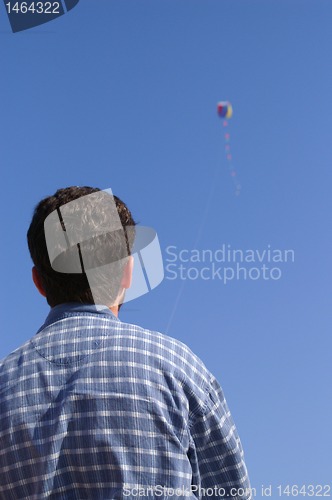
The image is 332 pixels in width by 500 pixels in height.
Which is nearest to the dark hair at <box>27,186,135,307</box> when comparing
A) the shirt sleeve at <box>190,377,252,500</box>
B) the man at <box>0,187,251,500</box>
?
the man at <box>0,187,251,500</box>

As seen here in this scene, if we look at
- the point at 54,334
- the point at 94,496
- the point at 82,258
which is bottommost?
the point at 94,496

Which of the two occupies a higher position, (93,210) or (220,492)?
(93,210)

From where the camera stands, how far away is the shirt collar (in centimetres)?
231

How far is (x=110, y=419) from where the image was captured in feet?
6.87

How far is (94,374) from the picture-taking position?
2148 millimetres

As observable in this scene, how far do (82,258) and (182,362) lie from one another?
1.58 feet

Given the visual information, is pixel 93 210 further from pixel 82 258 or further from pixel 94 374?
pixel 94 374

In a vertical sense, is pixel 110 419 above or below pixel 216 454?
above

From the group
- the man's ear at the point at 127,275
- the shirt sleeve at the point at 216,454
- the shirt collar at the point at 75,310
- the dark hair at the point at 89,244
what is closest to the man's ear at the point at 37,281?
the dark hair at the point at 89,244

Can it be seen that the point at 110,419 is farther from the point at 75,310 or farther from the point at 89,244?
the point at 89,244

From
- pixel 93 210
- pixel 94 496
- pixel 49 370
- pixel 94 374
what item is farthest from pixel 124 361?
pixel 93 210

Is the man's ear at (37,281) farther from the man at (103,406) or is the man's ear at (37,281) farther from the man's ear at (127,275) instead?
the man's ear at (127,275)

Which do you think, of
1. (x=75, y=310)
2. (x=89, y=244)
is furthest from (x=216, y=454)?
(x=89, y=244)

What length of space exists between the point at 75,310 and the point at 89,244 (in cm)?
24
